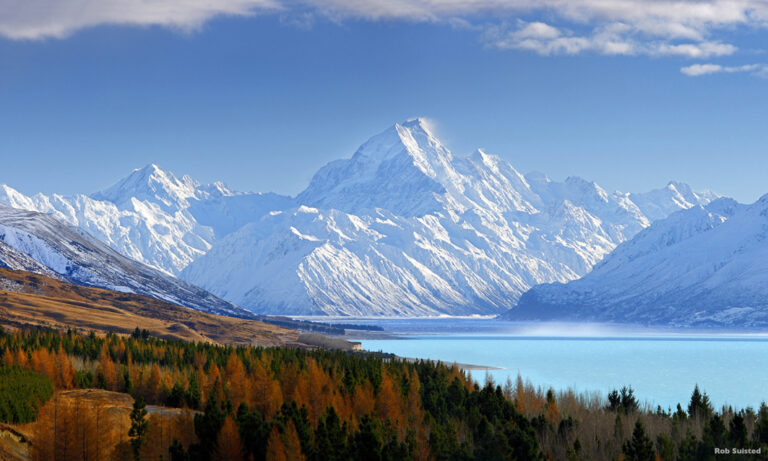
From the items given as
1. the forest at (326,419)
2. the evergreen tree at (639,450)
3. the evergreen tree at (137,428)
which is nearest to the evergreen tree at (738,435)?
the forest at (326,419)

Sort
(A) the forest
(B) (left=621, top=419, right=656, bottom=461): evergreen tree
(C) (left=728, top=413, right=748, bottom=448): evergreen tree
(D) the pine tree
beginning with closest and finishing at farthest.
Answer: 1. (D) the pine tree
2. (A) the forest
3. (B) (left=621, top=419, right=656, bottom=461): evergreen tree
4. (C) (left=728, top=413, right=748, bottom=448): evergreen tree

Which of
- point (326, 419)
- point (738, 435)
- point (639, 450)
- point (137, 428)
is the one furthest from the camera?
point (738, 435)

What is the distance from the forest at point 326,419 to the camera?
6234 centimetres

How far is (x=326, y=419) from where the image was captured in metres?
68.8

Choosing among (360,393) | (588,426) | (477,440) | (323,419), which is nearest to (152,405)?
(360,393)

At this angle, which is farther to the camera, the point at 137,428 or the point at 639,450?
the point at 137,428

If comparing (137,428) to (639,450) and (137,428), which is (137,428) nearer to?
(137,428)

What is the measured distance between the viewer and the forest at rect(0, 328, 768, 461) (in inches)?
2454

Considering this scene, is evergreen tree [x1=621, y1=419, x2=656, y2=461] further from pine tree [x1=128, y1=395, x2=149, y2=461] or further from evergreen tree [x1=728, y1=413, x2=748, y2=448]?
pine tree [x1=128, y1=395, x2=149, y2=461]

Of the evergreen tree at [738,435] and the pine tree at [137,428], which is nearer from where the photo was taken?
the pine tree at [137,428]

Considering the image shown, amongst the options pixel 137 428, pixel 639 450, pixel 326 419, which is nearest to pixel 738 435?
pixel 639 450

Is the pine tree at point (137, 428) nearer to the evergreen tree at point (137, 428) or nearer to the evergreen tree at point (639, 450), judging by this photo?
the evergreen tree at point (137, 428)

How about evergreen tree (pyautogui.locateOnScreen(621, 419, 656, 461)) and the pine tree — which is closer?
the pine tree

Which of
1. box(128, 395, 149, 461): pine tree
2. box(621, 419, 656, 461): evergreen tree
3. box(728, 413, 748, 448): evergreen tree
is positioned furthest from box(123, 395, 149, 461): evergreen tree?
box(728, 413, 748, 448): evergreen tree
